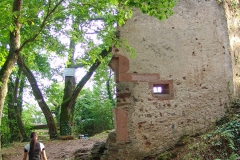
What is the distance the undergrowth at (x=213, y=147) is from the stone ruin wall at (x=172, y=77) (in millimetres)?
272

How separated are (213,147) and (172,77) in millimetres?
1875

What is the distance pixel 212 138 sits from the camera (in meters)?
5.34

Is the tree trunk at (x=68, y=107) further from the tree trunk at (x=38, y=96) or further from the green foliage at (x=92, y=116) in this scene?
the green foliage at (x=92, y=116)

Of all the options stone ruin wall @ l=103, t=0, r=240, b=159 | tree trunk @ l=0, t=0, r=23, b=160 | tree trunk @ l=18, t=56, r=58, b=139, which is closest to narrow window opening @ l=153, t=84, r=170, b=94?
stone ruin wall @ l=103, t=0, r=240, b=159

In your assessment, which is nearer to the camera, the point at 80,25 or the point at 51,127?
the point at 80,25

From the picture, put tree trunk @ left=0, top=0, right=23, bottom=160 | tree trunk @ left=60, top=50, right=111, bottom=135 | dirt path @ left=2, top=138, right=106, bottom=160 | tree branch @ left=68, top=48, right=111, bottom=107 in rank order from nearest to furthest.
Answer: tree trunk @ left=0, top=0, right=23, bottom=160 → dirt path @ left=2, top=138, right=106, bottom=160 → tree branch @ left=68, top=48, right=111, bottom=107 → tree trunk @ left=60, top=50, right=111, bottom=135

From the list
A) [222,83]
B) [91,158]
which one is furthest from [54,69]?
[222,83]

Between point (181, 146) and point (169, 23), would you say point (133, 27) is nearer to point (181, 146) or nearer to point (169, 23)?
point (169, 23)

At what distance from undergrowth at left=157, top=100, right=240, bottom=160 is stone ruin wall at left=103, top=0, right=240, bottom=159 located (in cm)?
27

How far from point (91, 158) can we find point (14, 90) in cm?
968

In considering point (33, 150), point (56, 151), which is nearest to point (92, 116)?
point (56, 151)

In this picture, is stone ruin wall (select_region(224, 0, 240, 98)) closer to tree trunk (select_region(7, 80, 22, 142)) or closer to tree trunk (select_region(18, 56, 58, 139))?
tree trunk (select_region(18, 56, 58, 139))

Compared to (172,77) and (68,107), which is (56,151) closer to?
(68,107)

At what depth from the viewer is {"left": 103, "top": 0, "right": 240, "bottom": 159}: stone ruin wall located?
590cm
